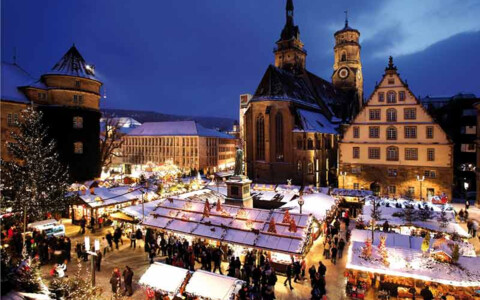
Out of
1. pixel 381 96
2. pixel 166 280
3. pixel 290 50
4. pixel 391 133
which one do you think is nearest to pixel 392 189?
pixel 391 133

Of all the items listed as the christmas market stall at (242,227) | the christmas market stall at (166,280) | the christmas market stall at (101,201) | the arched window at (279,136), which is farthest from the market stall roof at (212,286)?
the arched window at (279,136)

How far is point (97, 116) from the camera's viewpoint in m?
37.3

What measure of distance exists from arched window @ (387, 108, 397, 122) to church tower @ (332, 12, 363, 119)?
28.7 m

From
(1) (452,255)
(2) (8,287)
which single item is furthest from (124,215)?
(1) (452,255)

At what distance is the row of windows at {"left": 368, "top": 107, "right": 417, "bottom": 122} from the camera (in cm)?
3222

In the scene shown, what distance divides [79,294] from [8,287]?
2.47m

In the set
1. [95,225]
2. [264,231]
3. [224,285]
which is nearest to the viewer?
[224,285]

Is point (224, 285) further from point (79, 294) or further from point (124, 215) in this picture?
point (124, 215)

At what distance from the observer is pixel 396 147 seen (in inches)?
1314

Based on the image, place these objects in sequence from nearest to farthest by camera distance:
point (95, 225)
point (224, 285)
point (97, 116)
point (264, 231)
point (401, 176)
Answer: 1. point (224, 285)
2. point (264, 231)
3. point (95, 225)
4. point (401, 176)
5. point (97, 116)

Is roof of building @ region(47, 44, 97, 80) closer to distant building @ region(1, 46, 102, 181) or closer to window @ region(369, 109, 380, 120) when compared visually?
distant building @ region(1, 46, 102, 181)

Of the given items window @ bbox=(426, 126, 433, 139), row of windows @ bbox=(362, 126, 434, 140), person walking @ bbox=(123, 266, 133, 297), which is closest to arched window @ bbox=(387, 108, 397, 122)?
row of windows @ bbox=(362, 126, 434, 140)

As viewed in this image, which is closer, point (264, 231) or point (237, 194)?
point (264, 231)

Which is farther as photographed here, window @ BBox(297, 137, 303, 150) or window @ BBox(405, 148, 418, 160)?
window @ BBox(297, 137, 303, 150)
